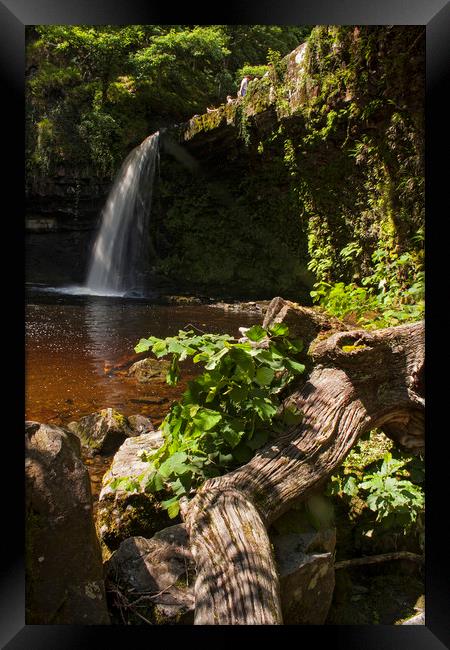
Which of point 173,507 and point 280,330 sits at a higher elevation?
point 280,330

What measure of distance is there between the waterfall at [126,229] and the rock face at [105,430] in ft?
17.0

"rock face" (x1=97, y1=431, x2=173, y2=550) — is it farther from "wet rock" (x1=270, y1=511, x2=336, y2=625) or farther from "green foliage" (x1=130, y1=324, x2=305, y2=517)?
"wet rock" (x1=270, y1=511, x2=336, y2=625)

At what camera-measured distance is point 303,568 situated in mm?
1252

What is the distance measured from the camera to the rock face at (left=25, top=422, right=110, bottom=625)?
3.71 feet

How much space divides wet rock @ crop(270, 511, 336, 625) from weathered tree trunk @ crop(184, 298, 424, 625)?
Answer: 8cm

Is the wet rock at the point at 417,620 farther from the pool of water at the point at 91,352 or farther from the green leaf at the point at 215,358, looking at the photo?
the pool of water at the point at 91,352

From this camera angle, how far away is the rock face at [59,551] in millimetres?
1130

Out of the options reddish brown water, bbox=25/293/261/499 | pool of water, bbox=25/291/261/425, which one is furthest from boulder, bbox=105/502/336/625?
pool of water, bbox=25/291/261/425

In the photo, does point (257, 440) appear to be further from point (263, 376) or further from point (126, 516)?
point (126, 516)

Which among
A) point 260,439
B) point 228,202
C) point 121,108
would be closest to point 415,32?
point 260,439

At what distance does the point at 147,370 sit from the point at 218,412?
242 centimetres

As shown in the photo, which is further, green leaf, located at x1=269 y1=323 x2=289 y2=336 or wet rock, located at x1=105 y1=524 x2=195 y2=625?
green leaf, located at x1=269 y1=323 x2=289 y2=336

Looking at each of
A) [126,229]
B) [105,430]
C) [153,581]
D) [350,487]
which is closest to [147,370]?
[105,430]

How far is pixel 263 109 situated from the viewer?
6359 millimetres
